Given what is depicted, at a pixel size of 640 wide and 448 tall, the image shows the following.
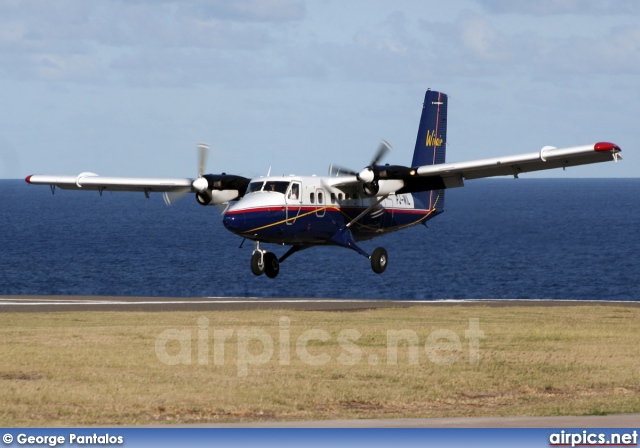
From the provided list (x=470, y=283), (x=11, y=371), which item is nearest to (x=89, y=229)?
(x=470, y=283)

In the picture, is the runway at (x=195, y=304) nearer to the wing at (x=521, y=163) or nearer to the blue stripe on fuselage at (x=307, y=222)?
the blue stripe on fuselage at (x=307, y=222)

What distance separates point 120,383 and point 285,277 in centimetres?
7210

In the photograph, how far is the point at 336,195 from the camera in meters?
38.7

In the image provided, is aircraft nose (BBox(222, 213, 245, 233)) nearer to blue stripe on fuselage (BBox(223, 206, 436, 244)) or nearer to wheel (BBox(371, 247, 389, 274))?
blue stripe on fuselage (BBox(223, 206, 436, 244))

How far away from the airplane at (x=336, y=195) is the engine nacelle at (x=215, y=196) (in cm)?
4

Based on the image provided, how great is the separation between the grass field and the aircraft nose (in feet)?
10.2

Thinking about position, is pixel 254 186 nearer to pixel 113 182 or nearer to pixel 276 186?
pixel 276 186

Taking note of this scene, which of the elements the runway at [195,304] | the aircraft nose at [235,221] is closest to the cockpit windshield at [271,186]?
the aircraft nose at [235,221]

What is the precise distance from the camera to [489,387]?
25.2 m

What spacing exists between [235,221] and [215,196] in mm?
4161

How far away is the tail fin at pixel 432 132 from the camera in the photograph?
146 feet

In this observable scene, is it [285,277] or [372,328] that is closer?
[372,328]

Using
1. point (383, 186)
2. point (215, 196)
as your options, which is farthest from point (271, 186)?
point (383, 186)

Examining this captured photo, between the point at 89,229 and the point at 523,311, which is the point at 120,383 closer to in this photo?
the point at 523,311
